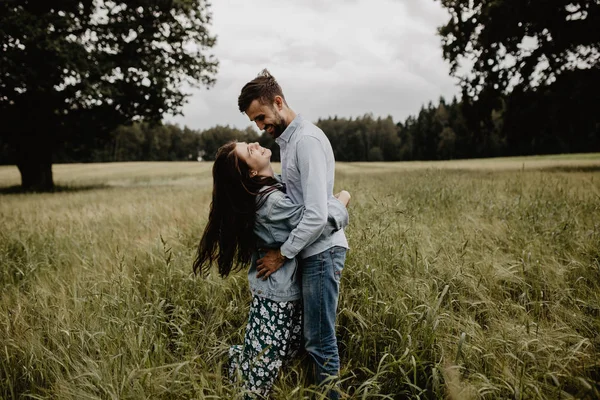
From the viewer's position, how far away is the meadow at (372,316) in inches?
78.5

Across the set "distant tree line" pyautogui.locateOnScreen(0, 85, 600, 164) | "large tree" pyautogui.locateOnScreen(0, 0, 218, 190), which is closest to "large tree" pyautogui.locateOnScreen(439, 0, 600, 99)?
"distant tree line" pyautogui.locateOnScreen(0, 85, 600, 164)

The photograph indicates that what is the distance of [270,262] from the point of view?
198 cm

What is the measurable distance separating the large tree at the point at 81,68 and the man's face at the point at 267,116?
1325cm

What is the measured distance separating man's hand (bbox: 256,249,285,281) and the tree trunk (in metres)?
18.0

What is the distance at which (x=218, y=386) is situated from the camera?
1952 mm

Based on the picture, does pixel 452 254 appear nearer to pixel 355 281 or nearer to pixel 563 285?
pixel 563 285

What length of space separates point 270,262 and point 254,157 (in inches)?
25.4

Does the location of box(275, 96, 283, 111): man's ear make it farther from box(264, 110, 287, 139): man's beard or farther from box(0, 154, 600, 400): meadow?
box(0, 154, 600, 400): meadow

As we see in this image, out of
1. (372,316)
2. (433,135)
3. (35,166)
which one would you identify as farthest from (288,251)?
(433,135)

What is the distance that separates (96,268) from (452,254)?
13.2 feet

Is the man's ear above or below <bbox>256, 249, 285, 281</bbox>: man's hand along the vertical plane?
above

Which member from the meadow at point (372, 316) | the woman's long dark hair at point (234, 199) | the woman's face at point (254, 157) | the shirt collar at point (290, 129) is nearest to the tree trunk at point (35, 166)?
the meadow at point (372, 316)

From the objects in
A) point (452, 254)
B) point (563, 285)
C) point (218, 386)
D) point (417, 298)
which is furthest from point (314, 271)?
point (563, 285)

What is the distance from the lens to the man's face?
2.01 meters
